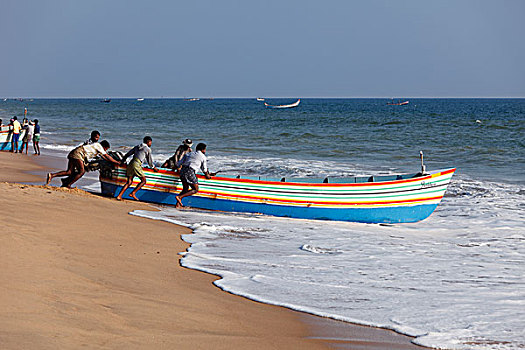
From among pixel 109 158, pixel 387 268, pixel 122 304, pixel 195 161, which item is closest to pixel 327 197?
pixel 195 161

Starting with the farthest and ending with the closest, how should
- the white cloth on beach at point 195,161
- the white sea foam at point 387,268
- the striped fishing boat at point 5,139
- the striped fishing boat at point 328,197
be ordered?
the striped fishing boat at point 5,139 → the white cloth on beach at point 195,161 → the striped fishing boat at point 328,197 → the white sea foam at point 387,268

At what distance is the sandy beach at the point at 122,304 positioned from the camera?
A: 4812mm

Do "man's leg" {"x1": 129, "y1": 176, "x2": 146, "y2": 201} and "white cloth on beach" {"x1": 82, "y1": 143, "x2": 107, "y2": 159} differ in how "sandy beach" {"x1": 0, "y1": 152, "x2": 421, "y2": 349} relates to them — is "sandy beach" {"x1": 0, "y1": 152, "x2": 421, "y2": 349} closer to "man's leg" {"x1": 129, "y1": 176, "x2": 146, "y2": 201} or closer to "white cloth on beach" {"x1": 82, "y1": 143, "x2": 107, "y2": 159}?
"man's leg" {"x1": 129, "y1": 176, "x2": 146, "y2": 201}

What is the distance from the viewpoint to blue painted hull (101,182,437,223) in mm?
12930

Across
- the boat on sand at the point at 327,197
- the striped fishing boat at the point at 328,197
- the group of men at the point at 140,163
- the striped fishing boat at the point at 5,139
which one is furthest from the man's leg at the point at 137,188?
the striped fishing boat at the point at 5,139

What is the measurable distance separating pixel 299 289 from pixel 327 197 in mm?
5884

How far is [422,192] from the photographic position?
1317cm

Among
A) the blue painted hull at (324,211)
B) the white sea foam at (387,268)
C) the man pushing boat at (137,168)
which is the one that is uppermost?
the man pushing boat at (137,168)

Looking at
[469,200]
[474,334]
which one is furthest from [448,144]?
[474,334]

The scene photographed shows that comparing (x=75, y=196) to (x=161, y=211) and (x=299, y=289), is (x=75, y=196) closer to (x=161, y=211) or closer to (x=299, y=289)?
(x=161, y=211)

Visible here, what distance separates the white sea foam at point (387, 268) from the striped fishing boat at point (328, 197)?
346mm

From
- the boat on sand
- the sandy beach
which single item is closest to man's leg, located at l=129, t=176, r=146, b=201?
the boat on sand

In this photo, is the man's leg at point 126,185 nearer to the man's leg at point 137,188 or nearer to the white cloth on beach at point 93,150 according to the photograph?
the man's leg at point 137,188

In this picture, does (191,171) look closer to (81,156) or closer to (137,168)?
(137,168)
